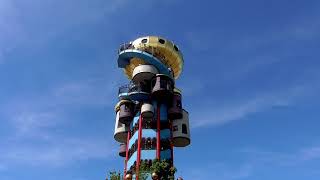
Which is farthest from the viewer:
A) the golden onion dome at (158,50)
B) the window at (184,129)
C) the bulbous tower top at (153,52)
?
the golden onion dome at (158,50)

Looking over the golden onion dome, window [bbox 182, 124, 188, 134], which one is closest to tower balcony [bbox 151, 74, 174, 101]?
the golden onion dome

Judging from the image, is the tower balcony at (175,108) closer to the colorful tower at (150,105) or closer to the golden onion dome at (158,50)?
the colorful tower at (150,105)

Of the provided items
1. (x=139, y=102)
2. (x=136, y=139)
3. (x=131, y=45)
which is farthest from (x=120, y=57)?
(x=136, y=139)

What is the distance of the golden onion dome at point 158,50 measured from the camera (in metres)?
77.1

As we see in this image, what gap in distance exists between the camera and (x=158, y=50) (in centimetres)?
7756

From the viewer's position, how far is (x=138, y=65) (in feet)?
253

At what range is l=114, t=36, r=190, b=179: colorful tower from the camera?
70.9 meters

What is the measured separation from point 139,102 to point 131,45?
1031 cm

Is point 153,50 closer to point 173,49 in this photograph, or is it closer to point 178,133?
point 173,49

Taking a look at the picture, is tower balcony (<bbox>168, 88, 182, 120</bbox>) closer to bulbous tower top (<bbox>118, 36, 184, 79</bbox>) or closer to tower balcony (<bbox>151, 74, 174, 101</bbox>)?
tower balcony (<bbox>151, 74, 174, 101</bbox>)

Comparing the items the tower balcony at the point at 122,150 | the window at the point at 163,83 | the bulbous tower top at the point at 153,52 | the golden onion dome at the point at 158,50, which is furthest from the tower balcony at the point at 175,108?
the tower balcony at the point at 122,150

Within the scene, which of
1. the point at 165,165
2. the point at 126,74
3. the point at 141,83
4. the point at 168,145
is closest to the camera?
the point at 165,165

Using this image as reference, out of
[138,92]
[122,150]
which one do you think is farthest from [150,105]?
[122,150]

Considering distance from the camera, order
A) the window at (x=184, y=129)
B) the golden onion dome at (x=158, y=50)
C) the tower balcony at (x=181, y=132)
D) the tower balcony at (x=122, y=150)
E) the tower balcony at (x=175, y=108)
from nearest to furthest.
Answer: the tower balcony at (x=181, y=132) → the tower balcony at (x=175, y=108) → the window at (x=184, y=129) → the golden onion dome at (x=158, y=50) → the tower balcony at (x=122, y=150)
